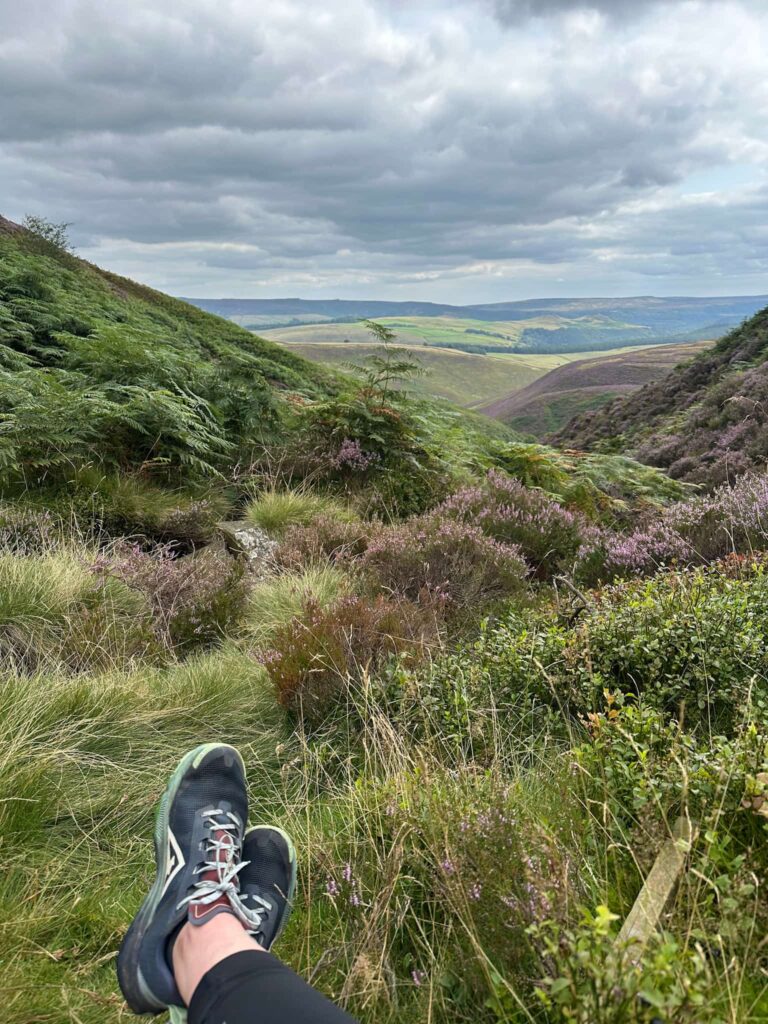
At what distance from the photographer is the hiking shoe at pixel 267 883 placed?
1.89 metres

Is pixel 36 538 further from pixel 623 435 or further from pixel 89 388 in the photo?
pixel 623 435

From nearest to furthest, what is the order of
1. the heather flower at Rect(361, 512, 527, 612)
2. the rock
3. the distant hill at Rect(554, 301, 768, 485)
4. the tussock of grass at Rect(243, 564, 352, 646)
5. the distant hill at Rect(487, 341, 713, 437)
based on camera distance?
the tussock of grass at Rect(243, 564, 352, 646)
the heather flower at Rect(361, 512, 527, 612)
the rock
the distant hill at Rect(554, 301, 768, 485)
the distant hill at Rect(487, 341, 713, 437)

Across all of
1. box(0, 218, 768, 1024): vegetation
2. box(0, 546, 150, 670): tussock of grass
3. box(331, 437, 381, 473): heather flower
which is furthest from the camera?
box(331, 437, 381, 473): heather flower

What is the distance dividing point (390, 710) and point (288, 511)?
12.1 feet

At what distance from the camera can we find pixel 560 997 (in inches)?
45.1

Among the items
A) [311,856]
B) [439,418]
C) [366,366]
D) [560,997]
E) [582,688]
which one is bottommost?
[311,856]

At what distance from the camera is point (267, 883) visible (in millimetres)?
2033

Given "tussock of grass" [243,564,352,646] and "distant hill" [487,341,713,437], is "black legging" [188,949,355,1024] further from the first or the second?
"distant hill" [487,341,713,437]

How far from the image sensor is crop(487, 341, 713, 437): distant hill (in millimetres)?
56094

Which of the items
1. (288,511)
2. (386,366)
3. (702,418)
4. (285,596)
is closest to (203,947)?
(285,596)

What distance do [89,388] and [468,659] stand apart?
219 inches

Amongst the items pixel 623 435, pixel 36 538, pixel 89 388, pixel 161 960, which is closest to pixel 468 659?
pixel 161 960

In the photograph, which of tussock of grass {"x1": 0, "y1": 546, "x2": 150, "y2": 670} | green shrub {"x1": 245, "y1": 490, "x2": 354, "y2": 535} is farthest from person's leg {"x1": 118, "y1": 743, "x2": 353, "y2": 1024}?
green shrub {"x1": 245, "y1": 490, "x2": 354, "y2": 535}

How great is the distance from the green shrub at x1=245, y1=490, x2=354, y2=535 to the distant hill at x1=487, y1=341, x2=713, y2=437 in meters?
41.6
